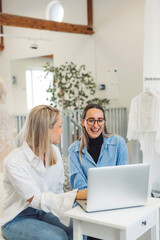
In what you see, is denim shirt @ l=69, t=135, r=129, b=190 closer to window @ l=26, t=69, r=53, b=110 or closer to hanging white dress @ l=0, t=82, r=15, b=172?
hanging white dress @ l=0, t=82, r=15, b=172

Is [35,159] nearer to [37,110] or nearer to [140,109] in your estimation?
[37,110]

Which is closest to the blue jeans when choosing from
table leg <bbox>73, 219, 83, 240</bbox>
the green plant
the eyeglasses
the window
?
table leg <bbox>73, 219, 83, 240</bbox>

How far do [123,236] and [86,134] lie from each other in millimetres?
1013

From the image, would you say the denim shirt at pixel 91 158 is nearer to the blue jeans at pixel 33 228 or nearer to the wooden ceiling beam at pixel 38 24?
the blue jeans at pixel 33 228

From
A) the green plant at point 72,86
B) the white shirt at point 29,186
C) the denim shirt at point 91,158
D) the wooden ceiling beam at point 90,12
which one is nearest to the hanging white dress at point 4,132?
the denim shirt at point 91,158

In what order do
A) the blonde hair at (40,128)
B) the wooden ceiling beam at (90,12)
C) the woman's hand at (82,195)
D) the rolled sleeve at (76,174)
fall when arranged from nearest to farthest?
the woman's hand at (82,195), the blonde hair at (40,128), the rolled sleeve at (76,174), the wooden ceiling beam at (90,12)

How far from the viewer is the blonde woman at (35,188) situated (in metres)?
1.84

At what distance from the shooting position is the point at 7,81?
364 inches

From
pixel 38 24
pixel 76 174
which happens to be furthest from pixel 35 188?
pixel 38 24

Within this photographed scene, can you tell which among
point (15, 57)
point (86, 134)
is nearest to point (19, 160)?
point (86, 134)

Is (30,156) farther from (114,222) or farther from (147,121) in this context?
(147,121)

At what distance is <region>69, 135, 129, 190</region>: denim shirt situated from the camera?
2285 mm

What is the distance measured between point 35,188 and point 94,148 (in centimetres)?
66

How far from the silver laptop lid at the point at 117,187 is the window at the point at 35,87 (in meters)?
8.28
